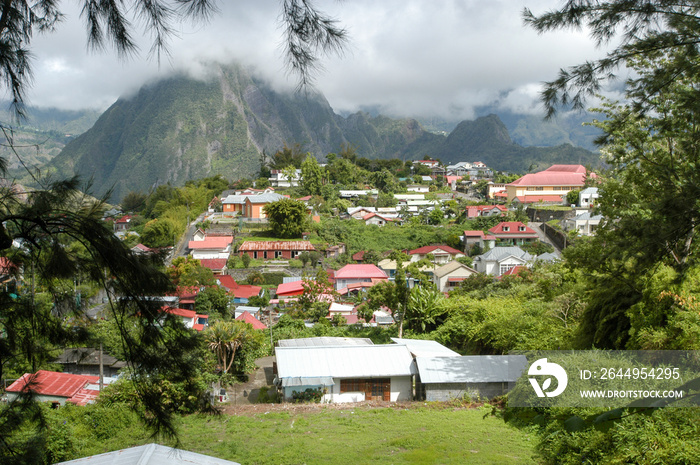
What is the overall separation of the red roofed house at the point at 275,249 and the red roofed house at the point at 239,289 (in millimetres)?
5313

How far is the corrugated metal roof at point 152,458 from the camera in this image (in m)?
4.72

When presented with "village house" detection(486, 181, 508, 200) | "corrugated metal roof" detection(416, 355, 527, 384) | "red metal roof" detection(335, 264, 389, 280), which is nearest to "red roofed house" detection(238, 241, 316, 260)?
Answer: "red metal roof" detection(335, 264, 389, 280)

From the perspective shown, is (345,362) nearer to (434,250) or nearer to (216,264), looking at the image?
(216,264)

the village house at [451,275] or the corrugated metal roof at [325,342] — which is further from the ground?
the village house at [451,275]

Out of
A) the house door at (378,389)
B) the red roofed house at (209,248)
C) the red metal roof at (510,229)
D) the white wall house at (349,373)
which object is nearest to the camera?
the white wall house at (349,373)

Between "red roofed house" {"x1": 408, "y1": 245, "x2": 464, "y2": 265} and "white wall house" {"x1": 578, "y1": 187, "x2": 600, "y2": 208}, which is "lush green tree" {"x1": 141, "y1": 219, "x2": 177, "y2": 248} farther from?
"white wall house" {"x1": 578, "y1": 187, "x2": 600, "y2": 208}

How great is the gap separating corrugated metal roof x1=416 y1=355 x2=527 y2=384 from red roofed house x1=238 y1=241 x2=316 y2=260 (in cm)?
2069

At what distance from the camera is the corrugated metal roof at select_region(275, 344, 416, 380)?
1017cm

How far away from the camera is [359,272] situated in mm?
26125

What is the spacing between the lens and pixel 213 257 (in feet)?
96.9

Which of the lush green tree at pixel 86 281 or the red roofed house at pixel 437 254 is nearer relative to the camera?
the lush green tree at pixel 86 281

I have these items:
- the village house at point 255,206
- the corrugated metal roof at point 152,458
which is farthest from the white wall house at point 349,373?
the village house at point 255,206

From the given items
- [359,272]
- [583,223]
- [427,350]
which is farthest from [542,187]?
[427,350]

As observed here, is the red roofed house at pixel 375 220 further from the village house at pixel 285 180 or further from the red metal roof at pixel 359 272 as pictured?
the village house at pixel 285 180
